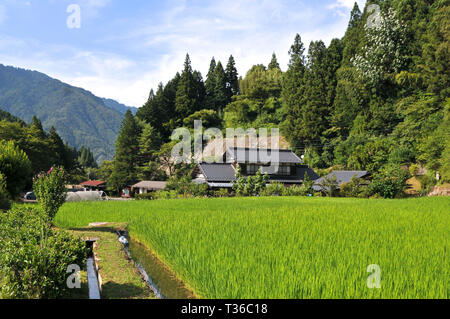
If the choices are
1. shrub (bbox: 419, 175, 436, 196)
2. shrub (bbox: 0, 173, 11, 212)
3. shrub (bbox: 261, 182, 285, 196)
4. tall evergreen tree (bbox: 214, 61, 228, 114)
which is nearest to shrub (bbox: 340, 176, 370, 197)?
shrub (bbox: 419, 175, 436, 196)

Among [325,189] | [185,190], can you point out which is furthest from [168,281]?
[325,189]

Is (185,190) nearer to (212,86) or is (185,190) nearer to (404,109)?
(404,109)

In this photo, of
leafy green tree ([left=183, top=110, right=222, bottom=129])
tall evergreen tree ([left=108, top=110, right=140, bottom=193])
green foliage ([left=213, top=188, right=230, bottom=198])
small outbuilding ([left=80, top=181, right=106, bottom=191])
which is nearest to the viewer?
green foliage ([left=213, top=188, right=230, bottom=198])

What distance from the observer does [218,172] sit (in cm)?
2875

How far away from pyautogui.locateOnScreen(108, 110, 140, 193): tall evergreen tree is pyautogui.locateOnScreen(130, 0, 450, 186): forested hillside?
20.7ft

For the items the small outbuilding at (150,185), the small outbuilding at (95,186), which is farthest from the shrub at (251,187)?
the small outbuilding at (95,186)

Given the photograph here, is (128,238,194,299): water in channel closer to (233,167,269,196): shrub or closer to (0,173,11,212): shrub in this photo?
(0,173,11,212): shrub

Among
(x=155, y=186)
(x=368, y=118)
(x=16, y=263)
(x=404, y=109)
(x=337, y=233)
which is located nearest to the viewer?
(x=16, y=263)

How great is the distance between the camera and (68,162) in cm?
4772

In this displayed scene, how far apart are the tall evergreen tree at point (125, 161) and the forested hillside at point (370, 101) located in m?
6.31

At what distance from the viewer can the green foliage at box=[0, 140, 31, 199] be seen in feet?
37.6

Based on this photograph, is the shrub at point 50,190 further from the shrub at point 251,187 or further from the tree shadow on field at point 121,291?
the shrub at point 251,187

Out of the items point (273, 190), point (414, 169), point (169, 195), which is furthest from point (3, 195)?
point (414, 169)

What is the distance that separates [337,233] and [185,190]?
18385 mm
